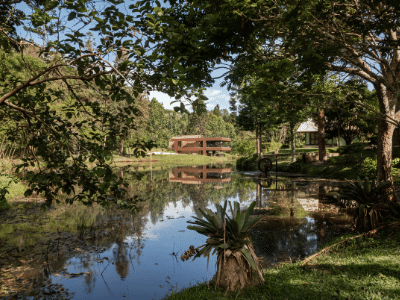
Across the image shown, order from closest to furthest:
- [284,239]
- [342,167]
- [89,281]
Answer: [89,281], [284,239], [342,167]

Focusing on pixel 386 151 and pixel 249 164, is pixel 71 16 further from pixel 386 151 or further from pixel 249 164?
pixel 249 164

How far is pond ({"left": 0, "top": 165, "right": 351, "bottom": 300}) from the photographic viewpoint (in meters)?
5.41

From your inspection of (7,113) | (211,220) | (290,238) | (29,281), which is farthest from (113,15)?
(290,238)

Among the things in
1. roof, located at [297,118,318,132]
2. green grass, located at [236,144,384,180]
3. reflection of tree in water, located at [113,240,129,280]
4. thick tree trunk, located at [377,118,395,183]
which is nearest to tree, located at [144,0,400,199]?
thick tree trunk, located at [377,118,395,183]

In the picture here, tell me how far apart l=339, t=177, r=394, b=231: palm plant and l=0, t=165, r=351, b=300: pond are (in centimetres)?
103

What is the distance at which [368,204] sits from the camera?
753 centimetres

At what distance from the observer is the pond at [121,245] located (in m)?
5.41

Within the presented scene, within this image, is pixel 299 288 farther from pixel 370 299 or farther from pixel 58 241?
pixel 58 241

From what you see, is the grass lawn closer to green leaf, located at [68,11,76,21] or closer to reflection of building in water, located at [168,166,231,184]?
reflection of building in water, located at [168,166,231,184]

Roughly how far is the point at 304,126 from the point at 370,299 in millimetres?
47186

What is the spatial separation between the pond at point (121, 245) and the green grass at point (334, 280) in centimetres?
95

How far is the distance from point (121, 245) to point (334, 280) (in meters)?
5.36

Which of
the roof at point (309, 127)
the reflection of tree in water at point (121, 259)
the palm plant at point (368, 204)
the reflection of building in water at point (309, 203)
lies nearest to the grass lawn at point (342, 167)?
the reflection of building in water at point (309, 203)

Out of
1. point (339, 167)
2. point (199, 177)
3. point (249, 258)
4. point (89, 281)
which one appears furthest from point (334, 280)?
point (199, 177)
